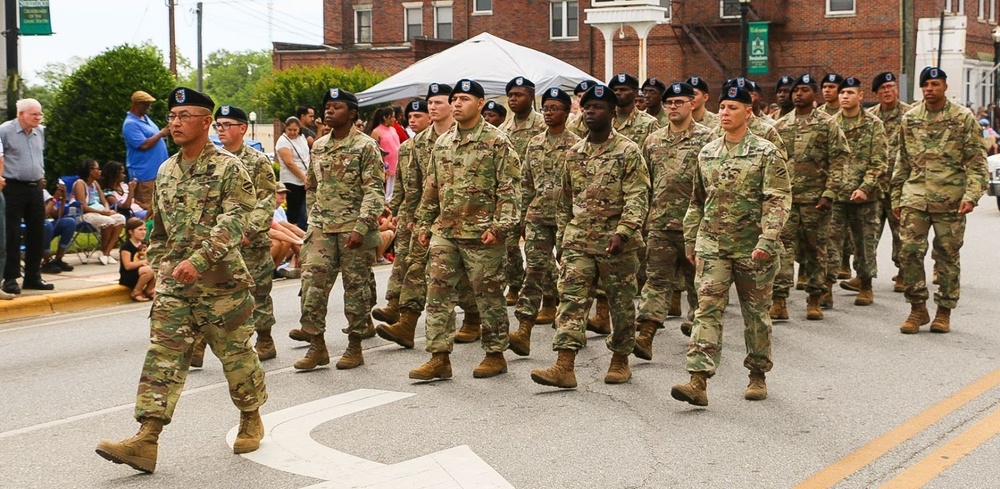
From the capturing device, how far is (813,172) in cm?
1225

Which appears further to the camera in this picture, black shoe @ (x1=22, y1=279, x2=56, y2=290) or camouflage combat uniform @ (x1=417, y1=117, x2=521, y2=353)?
black shoe @ (x1=22, y1=279, x2=56, y2=290)

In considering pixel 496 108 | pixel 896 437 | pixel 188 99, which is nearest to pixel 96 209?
pixel 496 108

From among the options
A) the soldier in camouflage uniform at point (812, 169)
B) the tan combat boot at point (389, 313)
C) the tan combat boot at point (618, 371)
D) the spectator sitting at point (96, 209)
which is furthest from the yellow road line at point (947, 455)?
the spectator sitting at point (96, 209)

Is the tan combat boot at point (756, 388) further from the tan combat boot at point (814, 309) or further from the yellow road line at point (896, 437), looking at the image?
the tan combat boot at point (814, 309)

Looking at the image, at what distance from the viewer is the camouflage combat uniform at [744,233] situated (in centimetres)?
833

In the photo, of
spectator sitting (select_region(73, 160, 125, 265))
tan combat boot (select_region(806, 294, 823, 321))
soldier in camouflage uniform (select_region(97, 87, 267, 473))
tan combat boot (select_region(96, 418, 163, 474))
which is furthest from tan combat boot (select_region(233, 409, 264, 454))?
spectator sitting (select_region(73, 160, 125, 265))

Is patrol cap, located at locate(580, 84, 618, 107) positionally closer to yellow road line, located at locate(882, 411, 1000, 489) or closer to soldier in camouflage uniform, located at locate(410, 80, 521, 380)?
soldier in camouflage uniform, located at locate(410, 80, 521, 380)

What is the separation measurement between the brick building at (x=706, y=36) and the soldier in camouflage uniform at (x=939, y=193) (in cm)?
3152

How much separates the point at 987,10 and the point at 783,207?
47.6 meters

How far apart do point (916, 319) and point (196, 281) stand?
677 centimetres

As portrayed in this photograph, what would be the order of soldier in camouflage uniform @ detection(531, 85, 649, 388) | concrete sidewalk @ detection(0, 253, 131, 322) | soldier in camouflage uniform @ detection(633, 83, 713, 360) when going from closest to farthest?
soldier in camouflage uniform @ detection(531, 85, 649, 388) < soldier in camouflage uniform @ detection(633, 83, 713, 360) < concrete sidewalk @ detection(0, 253, 131, 322)

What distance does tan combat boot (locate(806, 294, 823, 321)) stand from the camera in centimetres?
1192

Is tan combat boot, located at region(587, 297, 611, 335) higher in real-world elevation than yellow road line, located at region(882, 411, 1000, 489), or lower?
higher

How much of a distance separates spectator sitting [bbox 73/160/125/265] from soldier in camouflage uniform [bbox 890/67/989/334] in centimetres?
973
